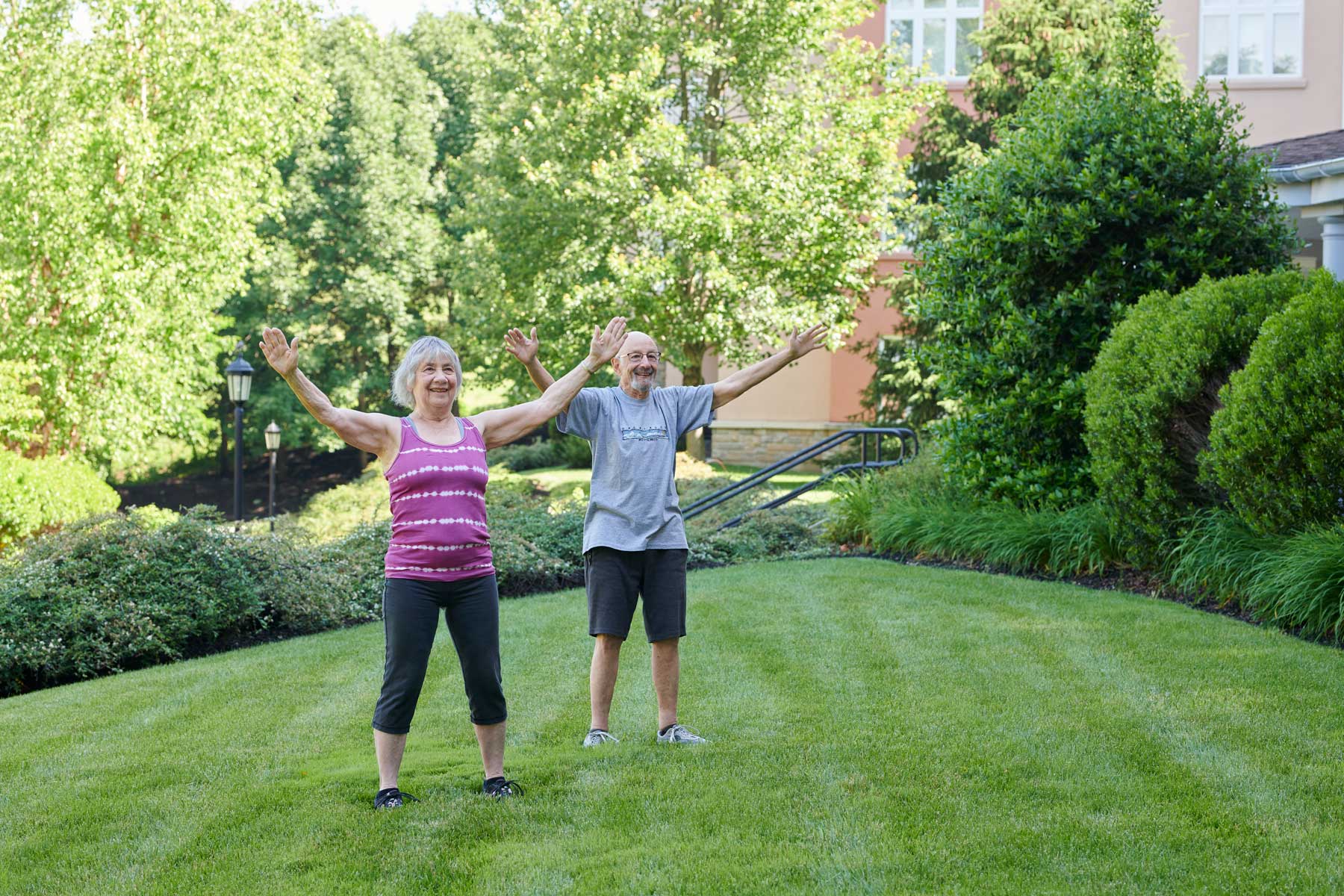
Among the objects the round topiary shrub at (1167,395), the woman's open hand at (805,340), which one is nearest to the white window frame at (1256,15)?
the round topiary shrub at (1167,395)

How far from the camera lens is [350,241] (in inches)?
1219

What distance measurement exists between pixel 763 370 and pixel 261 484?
118 ft

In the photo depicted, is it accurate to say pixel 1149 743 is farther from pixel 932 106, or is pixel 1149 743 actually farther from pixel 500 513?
pixel 932 106

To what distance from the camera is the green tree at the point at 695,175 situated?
21922mm

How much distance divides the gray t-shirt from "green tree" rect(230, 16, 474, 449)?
25.0 meters

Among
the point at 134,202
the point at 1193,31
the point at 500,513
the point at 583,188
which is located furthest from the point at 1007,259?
the point at 1193,31

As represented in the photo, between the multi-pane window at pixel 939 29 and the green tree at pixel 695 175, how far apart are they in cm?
219

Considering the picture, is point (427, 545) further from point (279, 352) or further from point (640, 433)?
point (640, 433)

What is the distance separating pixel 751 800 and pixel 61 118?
18.4 meters

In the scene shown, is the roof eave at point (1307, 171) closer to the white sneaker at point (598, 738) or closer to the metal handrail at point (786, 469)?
the metal handrail at point (786, 469)

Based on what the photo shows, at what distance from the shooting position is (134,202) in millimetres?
19734

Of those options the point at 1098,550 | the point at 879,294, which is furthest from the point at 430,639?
the point at 879,294

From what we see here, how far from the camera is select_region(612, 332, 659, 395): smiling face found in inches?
210

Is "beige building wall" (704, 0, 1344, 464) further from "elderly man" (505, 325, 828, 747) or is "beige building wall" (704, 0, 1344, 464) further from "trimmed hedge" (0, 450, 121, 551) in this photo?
"elderly man" (505, 325, 828, 747)
